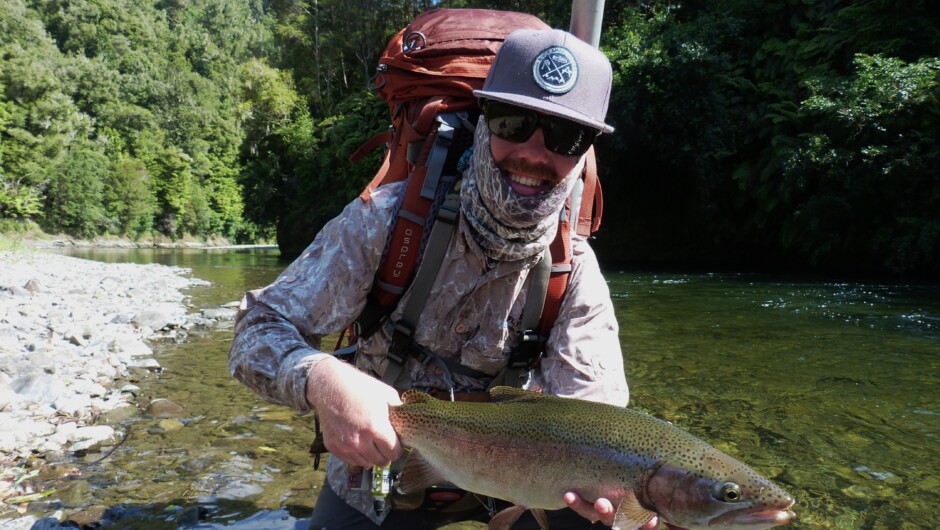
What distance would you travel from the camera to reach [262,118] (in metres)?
45.0

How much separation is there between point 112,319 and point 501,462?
1002 cm

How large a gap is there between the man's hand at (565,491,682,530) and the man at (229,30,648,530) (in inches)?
21.7

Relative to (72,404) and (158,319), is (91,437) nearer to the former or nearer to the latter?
(72,404)

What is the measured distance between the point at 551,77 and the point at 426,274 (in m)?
0.86

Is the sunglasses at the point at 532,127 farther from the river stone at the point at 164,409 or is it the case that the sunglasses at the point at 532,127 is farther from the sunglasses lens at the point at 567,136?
the river stone at the point at 164,409

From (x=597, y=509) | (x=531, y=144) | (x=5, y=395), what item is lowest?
(x=5, y=395)

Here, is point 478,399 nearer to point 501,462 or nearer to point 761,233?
point 501,462

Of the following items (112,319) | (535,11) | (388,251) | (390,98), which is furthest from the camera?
(535,11)

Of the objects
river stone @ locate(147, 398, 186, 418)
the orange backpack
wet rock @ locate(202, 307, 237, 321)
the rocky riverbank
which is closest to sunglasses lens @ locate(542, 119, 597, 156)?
the orange backpack

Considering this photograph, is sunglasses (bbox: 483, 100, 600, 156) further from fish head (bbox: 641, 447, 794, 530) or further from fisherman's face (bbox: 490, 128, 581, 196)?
fish head (bbox: 641, 447, 794, 530)

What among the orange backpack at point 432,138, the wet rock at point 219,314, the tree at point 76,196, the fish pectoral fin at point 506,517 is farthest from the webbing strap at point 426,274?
the tree at point 76,196

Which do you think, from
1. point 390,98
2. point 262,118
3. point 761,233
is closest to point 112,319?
point 390,98

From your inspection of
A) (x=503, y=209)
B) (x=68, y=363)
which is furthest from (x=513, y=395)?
(x=68, y=363)

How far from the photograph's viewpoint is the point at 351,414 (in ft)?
6.33
